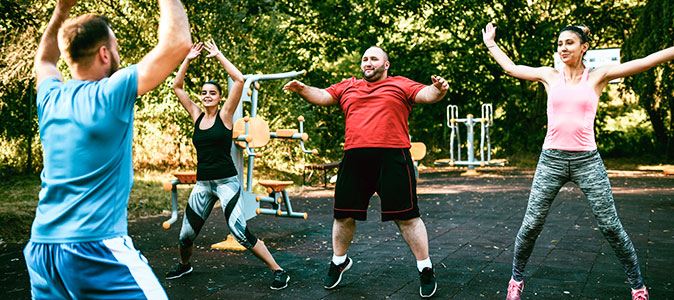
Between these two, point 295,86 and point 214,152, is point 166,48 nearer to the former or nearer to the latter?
point 295,86

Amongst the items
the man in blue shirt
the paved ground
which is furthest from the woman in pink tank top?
the man in blue shirt

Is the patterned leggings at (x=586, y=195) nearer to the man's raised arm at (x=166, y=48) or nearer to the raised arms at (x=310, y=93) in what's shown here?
the raised arms at (x=310, y=93)

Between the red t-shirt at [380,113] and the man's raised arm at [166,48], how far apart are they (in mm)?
2319

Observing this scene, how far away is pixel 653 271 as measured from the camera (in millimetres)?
4527

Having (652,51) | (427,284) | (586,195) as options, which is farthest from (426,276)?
(652,51)

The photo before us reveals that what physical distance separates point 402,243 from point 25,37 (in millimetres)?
9729

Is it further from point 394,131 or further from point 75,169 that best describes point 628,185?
point 75,169

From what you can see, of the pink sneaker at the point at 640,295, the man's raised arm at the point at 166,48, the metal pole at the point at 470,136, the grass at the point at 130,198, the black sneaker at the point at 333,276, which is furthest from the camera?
the metal pole at the point at 470,136

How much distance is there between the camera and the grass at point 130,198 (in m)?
6.73

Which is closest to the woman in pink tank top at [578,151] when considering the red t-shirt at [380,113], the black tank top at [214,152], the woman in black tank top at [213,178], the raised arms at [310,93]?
the red t-shirt at [380,113]

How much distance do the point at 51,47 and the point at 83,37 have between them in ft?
1.53

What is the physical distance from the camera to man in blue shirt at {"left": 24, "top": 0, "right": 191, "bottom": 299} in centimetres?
183

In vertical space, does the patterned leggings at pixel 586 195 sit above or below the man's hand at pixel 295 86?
below

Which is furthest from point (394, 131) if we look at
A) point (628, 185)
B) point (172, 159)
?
point (172, 159)
